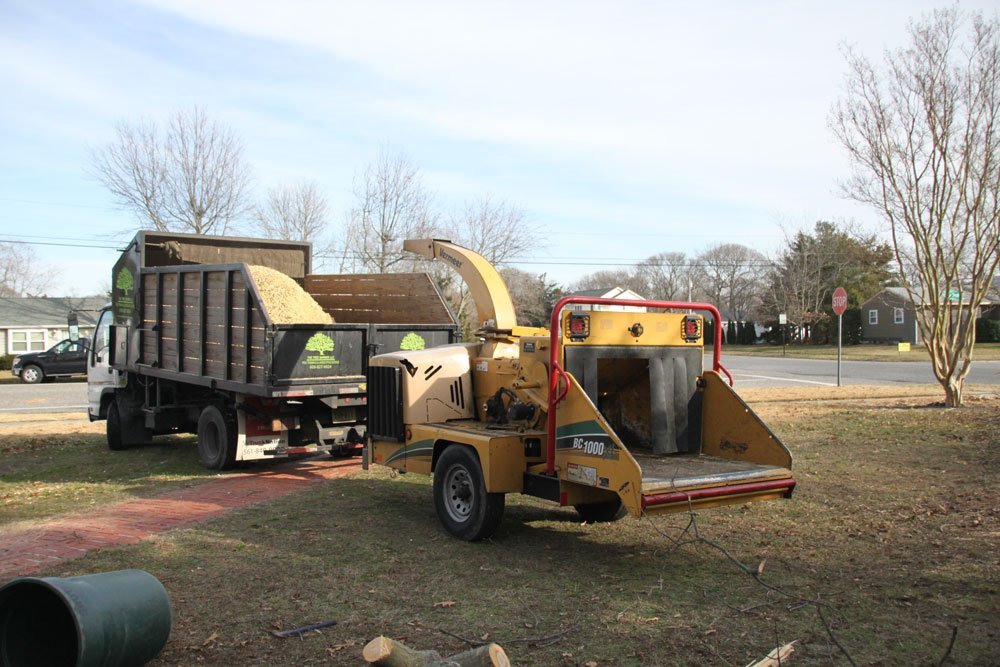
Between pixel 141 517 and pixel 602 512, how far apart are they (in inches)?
174

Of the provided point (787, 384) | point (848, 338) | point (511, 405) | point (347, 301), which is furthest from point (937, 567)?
point (848, 338)

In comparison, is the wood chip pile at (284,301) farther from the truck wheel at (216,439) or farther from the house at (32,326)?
the house at (32,326)

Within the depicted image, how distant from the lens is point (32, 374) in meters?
30.2

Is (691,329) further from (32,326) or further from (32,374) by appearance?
(32,326)

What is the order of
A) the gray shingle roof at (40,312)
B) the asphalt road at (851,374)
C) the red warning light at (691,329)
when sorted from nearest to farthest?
the red warning light at (691,329) < the asphalt road at (851,374) < the gray shingle roof at (40,312)

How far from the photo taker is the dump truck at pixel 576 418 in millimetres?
6023

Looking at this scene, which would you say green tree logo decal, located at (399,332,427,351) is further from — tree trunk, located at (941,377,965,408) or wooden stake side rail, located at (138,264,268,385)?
tree trunk, located at (941,377,965,408)

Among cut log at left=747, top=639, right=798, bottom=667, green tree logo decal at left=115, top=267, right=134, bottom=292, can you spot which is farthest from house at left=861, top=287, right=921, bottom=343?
cut log at left=747, top=639, right=798, bottom=667

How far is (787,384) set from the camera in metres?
22.8

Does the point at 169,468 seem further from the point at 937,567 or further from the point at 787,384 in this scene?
the point at 787,384

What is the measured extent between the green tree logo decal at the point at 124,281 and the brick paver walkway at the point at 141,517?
3.86m

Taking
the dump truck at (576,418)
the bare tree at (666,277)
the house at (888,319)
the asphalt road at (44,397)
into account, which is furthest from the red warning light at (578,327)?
the bare tree at (666,277)

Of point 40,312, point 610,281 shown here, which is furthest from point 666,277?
point 40,312

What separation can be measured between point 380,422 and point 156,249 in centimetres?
610
